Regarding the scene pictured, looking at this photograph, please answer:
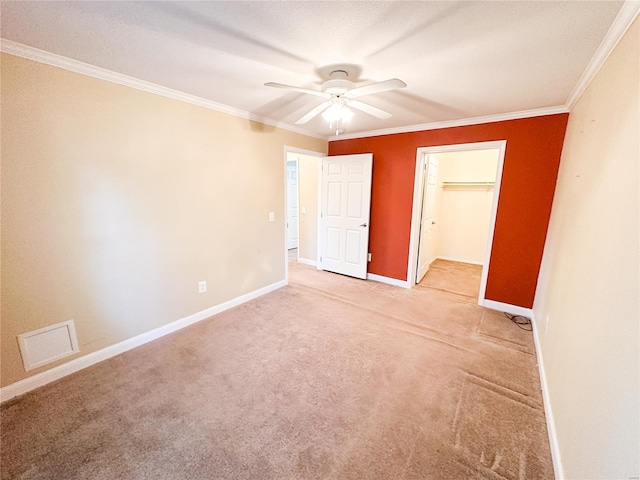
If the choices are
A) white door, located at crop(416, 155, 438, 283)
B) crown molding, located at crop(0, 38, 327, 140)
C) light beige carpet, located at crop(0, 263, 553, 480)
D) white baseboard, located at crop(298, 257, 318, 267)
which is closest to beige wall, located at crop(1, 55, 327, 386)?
crown molding, located at crop(0, 38, 327, 140)

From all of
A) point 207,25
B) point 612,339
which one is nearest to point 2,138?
point 207,25

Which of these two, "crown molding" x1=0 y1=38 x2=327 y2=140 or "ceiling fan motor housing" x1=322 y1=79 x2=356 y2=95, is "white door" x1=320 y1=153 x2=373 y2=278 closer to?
"crown molding" x1=0 y1=38 x2=327 y2=140

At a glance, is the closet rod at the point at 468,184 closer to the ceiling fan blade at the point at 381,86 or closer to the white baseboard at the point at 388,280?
the white baseboard at the point at 388,280

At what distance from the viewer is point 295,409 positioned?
1767mm

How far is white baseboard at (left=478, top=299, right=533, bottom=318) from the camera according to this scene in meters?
3.12

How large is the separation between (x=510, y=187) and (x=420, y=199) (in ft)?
3.54

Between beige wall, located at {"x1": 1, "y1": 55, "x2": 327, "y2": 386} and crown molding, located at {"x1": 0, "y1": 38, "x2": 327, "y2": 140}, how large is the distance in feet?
0.16

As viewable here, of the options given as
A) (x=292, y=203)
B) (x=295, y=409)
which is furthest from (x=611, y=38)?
(x=292, y=203)

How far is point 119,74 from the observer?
209 centimetres

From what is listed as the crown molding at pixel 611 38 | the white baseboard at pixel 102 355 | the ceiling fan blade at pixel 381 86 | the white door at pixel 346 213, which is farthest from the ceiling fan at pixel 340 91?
the white baseboard at pixel 102 355

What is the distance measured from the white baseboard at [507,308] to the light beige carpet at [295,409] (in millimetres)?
576

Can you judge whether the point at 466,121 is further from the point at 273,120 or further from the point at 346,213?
the point at 273,120

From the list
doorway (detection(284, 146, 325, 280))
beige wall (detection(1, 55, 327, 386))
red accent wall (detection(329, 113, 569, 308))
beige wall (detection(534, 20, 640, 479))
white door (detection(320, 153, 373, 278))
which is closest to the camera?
beige wall (detection(534, 20, 640, 479))

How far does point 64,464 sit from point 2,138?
199 centimetres
